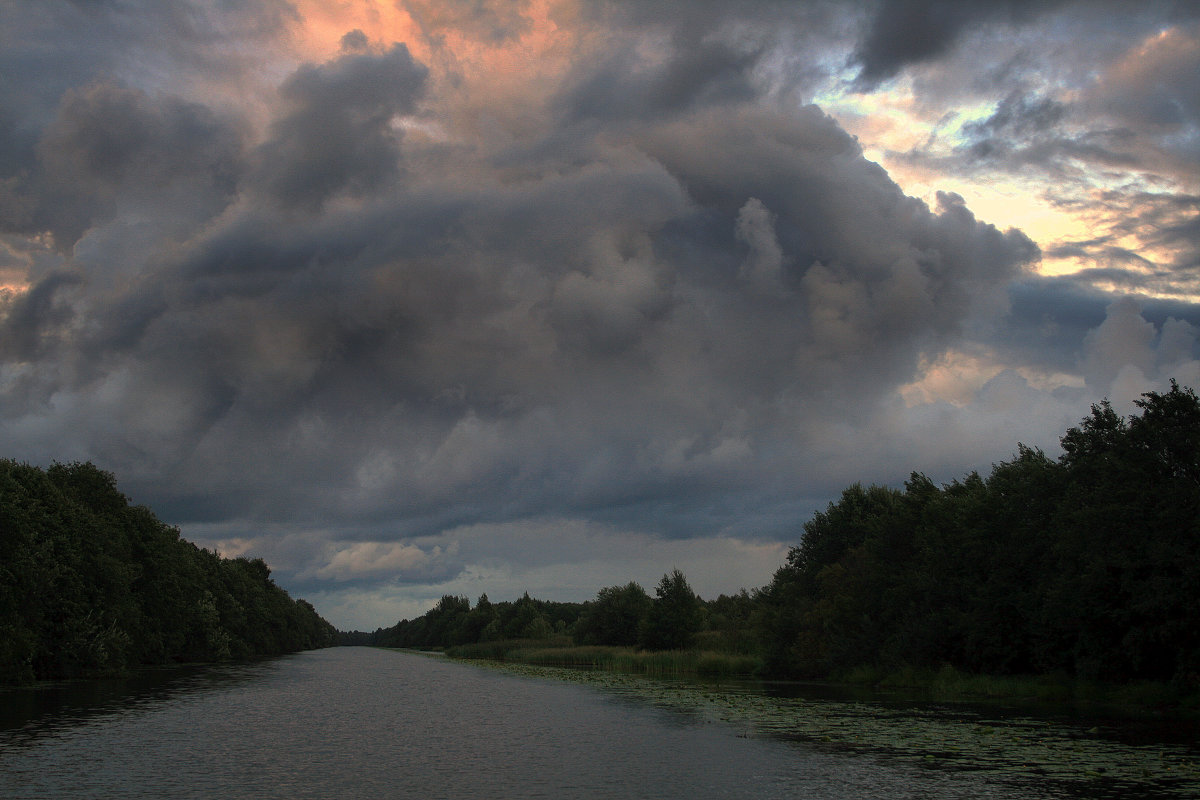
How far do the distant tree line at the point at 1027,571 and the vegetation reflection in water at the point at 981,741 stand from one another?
960 cm

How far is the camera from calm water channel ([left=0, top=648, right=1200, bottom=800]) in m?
23.9

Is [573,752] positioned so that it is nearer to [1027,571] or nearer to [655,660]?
[1027,571]

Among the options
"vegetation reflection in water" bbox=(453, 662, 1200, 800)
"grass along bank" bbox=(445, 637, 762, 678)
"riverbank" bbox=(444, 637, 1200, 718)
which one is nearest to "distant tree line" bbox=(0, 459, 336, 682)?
"vegetation reflection in water" bbox=(453, 662, 1200, 800)

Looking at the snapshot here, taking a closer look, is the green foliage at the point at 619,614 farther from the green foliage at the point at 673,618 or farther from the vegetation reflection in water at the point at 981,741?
the vegetation reflection in water at the point at 981,741

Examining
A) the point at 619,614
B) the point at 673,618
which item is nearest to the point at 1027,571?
the point at 673,618

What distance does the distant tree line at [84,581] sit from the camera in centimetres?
6506

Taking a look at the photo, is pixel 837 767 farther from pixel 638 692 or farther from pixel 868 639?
pixel 868 639

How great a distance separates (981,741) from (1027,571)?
3304cm

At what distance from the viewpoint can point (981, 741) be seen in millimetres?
33469

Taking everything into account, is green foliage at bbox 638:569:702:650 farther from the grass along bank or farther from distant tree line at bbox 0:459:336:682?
distant tree line at bbox 0:459:336:682

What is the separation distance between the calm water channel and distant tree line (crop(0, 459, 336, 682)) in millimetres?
17270

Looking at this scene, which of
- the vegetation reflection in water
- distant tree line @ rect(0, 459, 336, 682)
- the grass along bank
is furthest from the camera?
the grass along bank

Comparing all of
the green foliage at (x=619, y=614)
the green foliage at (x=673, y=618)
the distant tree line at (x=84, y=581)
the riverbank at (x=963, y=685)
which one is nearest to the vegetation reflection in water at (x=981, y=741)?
the riverbank at (x=963, y=685)

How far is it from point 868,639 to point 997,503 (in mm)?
20962
